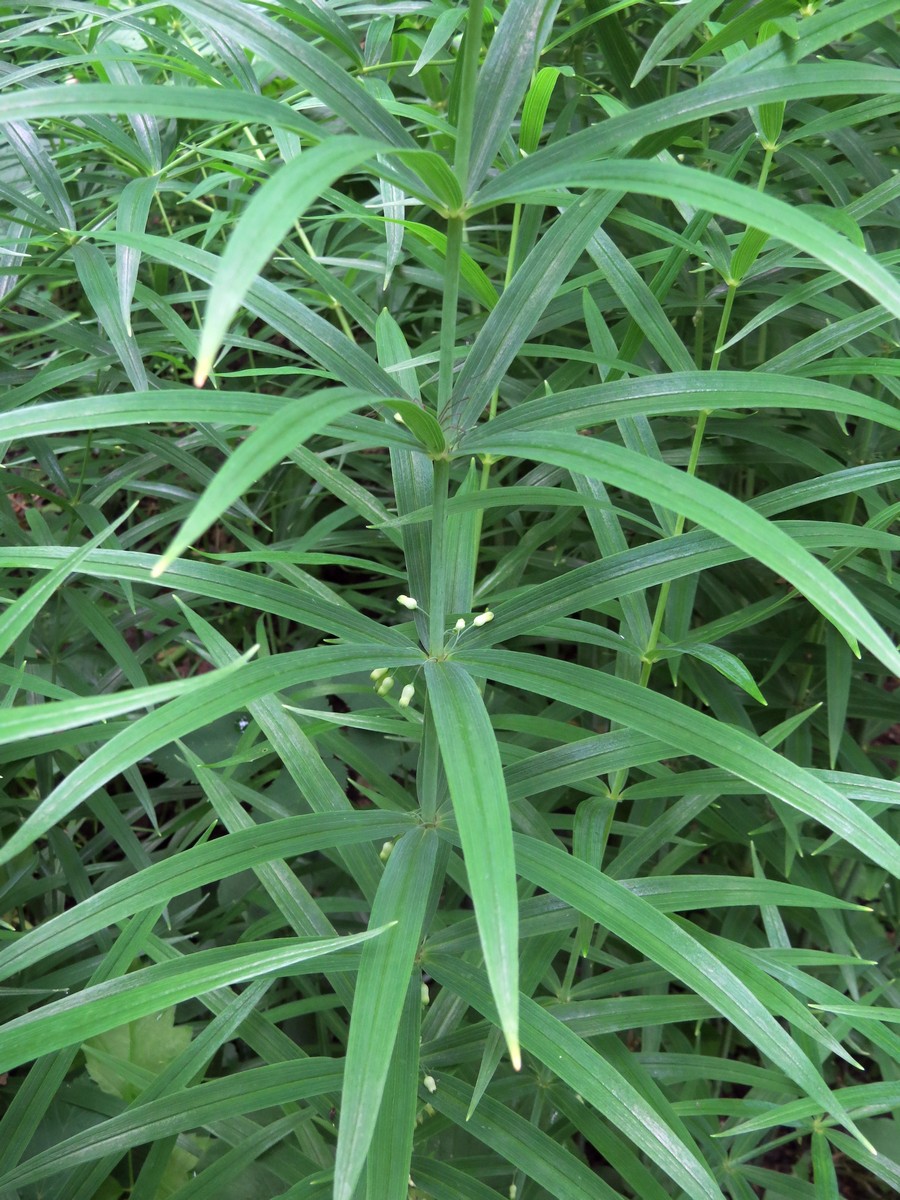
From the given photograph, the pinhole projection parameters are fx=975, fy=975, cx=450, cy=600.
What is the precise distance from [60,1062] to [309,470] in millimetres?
432

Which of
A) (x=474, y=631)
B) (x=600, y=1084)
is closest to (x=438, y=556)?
(x=474, y=631)

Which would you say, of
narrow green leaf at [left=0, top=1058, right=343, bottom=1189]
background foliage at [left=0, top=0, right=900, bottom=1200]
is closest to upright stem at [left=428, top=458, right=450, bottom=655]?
background foliage at [left=0, top=0, right=900, bottom=1200]

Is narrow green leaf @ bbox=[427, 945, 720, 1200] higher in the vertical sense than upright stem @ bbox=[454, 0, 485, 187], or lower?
lower

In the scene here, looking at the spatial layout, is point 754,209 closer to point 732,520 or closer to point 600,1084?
point 732,520

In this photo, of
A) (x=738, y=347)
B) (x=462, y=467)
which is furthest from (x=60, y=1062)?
(x=738, y=347)

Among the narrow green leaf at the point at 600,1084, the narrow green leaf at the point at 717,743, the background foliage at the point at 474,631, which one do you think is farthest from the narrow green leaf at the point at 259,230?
the narrow green leaf at the point at 600,1084

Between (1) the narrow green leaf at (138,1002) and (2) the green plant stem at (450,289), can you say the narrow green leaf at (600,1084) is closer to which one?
(1) the narrow green leaf at (138,1002)

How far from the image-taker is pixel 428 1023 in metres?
0.73

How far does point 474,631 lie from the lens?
1.82 feet

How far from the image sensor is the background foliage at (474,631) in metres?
0.40

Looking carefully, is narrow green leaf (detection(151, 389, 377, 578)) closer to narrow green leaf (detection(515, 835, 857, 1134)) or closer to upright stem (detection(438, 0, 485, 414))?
upright stem (detection(438, 0, 485, 414))

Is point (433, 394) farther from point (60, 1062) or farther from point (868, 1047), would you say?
point (868, 1047)

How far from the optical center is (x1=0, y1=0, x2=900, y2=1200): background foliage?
1.33 feet

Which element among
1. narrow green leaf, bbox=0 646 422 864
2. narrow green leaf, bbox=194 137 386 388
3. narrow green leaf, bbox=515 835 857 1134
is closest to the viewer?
narrow green leaf, bbox=194 137 386 388
